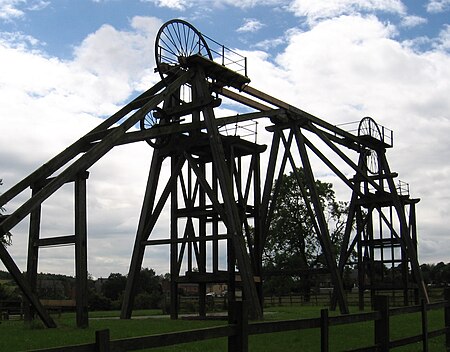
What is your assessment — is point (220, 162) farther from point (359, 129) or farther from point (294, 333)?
point (359, 129)

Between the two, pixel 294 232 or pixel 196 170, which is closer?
pixel 196 170

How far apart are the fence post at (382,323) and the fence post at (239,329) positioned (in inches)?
140

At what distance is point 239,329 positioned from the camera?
596 centimetres

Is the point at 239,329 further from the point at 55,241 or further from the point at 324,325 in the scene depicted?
the point at 55,241

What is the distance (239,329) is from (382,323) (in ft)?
12.0

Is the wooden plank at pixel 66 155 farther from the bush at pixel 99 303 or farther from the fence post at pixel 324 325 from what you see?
the bush at pixel 99 303

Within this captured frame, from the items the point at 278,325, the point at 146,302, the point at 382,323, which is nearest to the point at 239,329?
the point at 278,325

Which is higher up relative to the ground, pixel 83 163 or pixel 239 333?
pixel 83 163

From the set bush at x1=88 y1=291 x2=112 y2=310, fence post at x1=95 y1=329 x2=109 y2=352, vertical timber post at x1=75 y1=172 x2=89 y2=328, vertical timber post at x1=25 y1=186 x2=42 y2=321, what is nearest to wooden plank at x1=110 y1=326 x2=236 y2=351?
fence post at x1=95 y1=329 x2=109 y2=352

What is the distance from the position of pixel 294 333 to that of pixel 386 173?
20.0 metres

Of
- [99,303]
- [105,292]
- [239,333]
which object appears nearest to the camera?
[239,333]

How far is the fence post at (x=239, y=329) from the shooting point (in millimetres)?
5941

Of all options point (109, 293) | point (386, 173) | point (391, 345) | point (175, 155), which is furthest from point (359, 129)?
point (109, 293)

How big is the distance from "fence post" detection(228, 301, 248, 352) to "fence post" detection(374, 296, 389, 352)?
3568 mm
